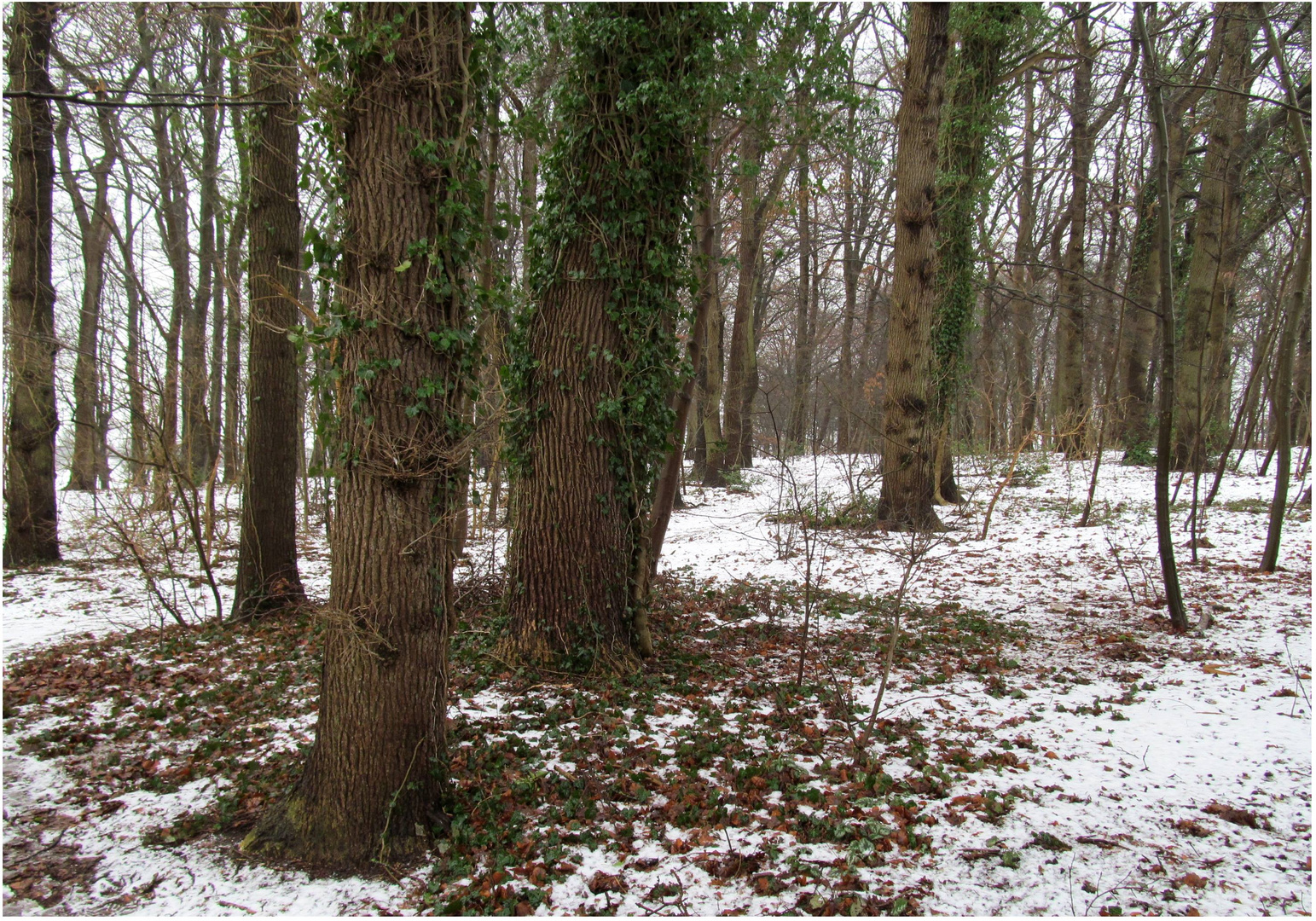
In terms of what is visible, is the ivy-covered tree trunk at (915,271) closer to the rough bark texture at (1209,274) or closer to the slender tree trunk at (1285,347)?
the slender tree trunk at (1285,347)

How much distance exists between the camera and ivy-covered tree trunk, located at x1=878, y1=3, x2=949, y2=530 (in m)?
8.66

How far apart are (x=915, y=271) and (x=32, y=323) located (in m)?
10.3

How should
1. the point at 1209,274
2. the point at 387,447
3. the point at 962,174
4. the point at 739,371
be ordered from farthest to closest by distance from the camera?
the point at 739,371
the point at 1209,274
the point at 962,174
the point at 387,447

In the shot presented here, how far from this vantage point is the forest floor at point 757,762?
8.84 feet

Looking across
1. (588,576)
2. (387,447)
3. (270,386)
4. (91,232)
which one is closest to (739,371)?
(270,386)

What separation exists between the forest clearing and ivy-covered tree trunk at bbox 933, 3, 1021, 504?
6 centimetres

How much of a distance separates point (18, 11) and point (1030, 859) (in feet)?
36.1

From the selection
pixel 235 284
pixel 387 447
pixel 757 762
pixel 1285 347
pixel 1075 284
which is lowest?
pixel 757 762

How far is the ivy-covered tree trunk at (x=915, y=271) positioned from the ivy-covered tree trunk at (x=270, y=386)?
6639mm

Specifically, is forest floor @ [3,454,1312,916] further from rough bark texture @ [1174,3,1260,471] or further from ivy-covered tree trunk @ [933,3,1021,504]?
rough bark texture @ [1174,3,1260,471]

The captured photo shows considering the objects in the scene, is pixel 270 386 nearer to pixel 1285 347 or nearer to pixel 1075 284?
pixel 1285 347

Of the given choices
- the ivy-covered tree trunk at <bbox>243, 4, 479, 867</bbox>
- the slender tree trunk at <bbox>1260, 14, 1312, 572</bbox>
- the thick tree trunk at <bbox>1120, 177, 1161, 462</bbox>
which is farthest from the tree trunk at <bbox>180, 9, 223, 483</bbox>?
the thick tree trunk at <bbox>1120, 177, 1161, 462</bbox>

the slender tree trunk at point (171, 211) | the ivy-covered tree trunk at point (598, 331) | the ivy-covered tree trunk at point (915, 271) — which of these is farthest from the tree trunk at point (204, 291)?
the ivy-covered tree trunk at point (915, 271)

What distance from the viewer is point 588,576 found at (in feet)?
15.8
